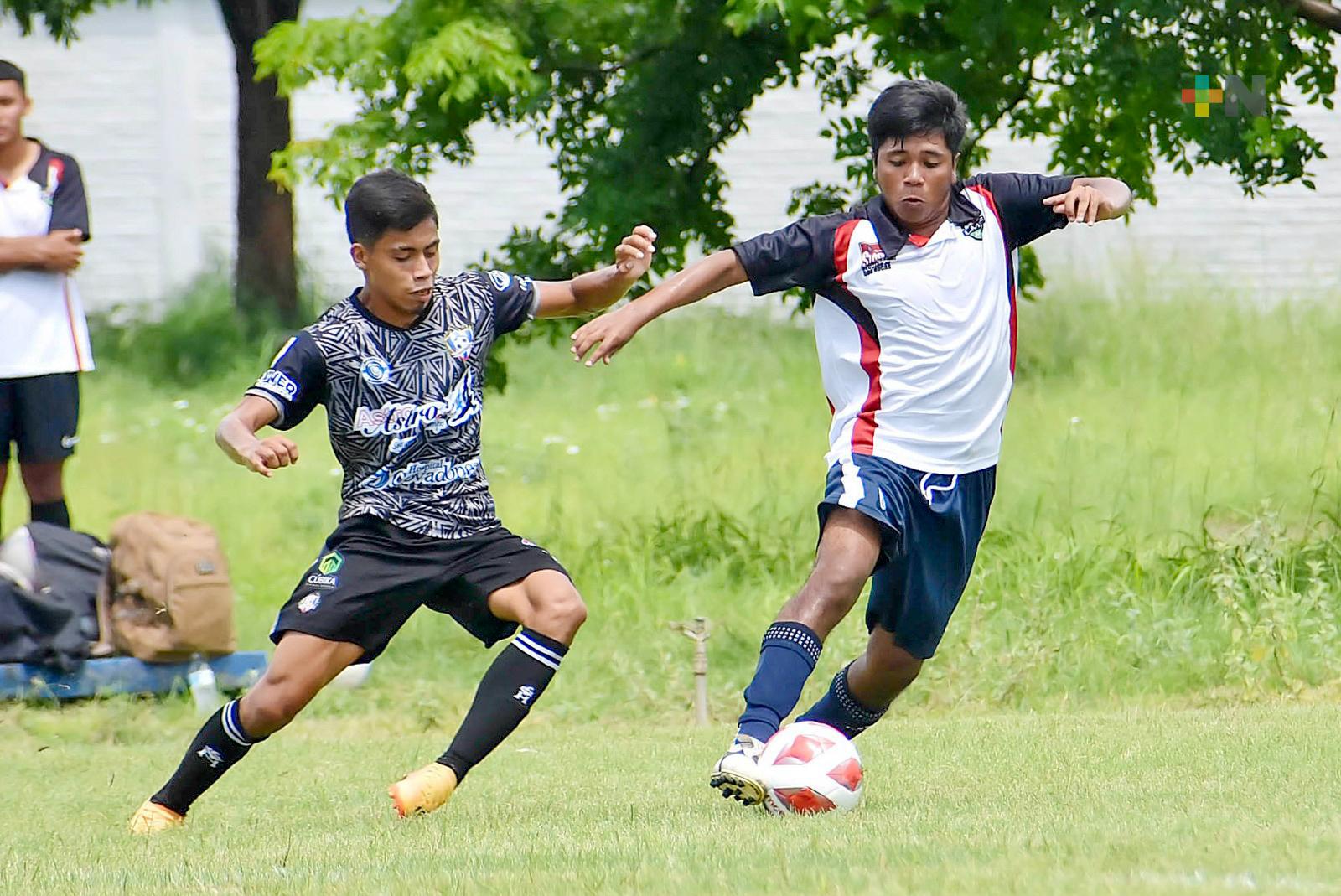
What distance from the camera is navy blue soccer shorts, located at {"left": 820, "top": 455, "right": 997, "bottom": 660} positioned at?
4910 mm

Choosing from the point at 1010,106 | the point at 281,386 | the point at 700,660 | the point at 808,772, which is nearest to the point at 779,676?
the point at 808,772

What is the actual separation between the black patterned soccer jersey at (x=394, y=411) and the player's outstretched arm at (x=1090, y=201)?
1692 millimetres

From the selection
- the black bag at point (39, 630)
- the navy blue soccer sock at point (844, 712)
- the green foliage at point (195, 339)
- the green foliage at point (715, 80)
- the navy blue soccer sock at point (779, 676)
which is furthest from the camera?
the green foliage at point (195, 339)

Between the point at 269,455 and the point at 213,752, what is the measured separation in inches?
38.4

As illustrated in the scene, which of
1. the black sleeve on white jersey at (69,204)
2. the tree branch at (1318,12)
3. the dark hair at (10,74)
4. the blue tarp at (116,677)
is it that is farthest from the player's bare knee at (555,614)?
the tree branch at (1318,12)

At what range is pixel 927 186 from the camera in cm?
508

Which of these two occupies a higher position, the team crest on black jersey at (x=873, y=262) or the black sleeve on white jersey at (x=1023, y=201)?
the black sleeve on white jersey at (x=1023, y=201)

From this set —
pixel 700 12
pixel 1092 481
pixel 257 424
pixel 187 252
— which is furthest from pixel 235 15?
pixel 257 424

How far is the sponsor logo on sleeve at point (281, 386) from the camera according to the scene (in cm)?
497

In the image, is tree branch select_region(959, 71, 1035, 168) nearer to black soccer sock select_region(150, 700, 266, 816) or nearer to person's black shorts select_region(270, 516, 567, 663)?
person's black shorts select_region(270, 516, 567, 663)

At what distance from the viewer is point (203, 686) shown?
818 cm

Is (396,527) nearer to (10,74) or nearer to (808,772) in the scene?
(808,772)

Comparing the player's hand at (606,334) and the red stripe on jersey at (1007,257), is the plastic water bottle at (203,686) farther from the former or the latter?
the red stripe on jersey at (1007,257)

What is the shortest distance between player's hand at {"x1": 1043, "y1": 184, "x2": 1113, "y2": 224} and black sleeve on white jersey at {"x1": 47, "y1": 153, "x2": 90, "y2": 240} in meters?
4.61
